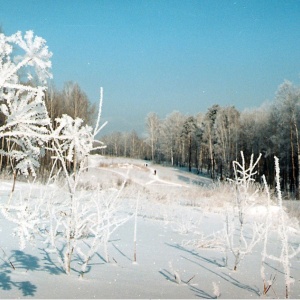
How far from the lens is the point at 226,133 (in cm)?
3738

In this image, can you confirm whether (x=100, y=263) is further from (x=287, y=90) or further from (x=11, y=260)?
(x=287, y=90)

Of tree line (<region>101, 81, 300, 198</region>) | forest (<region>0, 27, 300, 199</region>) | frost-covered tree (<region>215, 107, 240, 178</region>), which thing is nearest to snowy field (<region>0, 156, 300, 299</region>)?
forest (<region>0, 27, 300, 199</region>)

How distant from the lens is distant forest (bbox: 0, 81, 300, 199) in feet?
86.2

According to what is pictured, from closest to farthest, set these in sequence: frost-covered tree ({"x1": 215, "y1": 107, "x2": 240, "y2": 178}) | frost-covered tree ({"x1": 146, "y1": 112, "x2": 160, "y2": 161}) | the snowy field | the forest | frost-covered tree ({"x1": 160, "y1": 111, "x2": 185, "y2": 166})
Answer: the snowy field
the forest
frost-covered tree ({"x1": 215, "y1": 107, "x2": 240, "y2": 178})
frost-covered tree ({"x1": 160, "y1": 111, "x2": 185, "y2": 166})
frost-covered tree ({"x1": 146, "y1": 112, "x2": 160, "y2": 161})

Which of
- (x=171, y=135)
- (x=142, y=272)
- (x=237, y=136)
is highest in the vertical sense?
(x=171, y=135)

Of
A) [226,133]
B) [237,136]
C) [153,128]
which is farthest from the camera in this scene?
[153,128]

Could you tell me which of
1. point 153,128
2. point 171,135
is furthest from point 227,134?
point 153,128

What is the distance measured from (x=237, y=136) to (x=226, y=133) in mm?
1429

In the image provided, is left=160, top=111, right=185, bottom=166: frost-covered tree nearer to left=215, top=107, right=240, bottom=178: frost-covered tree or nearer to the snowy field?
left=215, top=107, right=240, bottom=178: frost-covered tree

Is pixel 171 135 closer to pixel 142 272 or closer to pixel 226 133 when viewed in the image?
pixel 226 133

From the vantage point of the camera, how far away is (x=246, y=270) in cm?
388

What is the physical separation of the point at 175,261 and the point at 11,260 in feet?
5.84

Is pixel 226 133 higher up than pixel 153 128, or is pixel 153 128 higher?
pixel 153 128

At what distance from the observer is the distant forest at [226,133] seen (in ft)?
86.2
